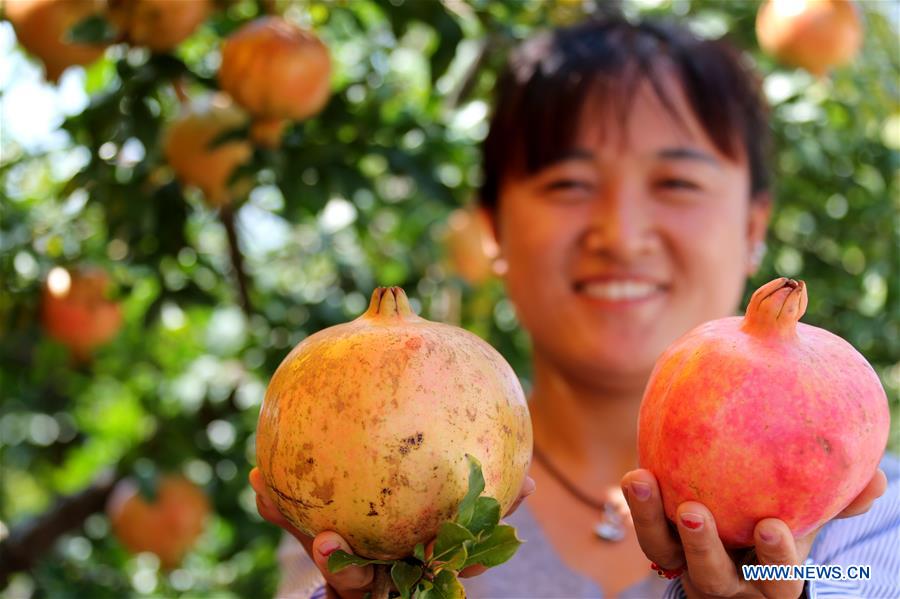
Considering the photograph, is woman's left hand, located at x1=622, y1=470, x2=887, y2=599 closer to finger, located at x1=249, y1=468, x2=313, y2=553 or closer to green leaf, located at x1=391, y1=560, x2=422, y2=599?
green leaf, located at x1=391, y1=560, x2=422, y2=599

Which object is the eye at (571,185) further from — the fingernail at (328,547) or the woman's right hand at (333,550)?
the fingernail at (328,547)

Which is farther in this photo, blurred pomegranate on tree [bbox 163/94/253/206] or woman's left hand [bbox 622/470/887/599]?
blurred pomegranate on tree [bbox 163/94/253/206]

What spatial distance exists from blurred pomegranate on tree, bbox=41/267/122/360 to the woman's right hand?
1461 mm

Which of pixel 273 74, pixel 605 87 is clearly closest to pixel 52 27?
pixel 273 74

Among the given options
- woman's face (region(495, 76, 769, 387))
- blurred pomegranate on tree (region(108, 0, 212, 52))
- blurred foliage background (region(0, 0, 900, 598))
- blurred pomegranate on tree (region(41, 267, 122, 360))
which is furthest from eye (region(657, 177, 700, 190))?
blurred pomegranate on tree (region(41, 267, 122, 360))

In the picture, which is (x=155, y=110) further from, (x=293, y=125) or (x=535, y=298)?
(x=535, y=298)

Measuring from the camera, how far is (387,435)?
1044 millimetres

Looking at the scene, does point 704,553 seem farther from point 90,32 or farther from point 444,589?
point 90,32

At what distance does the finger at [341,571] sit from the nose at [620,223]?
0.97 meters

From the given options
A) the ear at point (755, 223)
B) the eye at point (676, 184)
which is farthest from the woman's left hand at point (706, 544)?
the ear at point (755, 223)

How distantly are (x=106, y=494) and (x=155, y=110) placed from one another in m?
1.30

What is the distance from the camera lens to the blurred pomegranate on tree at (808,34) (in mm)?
2932

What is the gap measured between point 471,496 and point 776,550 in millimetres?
317

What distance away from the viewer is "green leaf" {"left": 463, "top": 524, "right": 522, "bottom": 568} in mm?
1024
